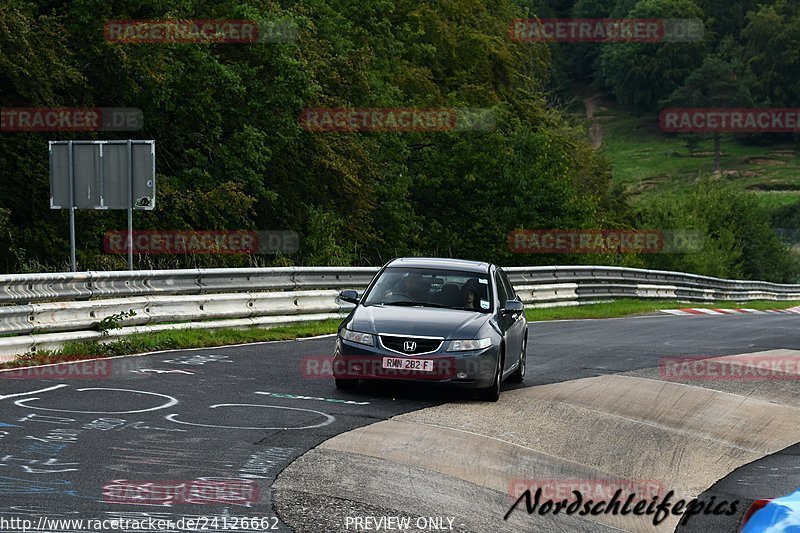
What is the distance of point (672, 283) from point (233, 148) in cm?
1521

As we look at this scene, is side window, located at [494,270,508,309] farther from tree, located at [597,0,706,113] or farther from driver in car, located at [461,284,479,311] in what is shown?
tree, located at [597,0,706,113]

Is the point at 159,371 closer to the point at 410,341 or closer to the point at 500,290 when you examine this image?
the point at 410,341

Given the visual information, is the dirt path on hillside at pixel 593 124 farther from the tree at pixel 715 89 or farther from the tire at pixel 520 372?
the tire at pixel 520 372

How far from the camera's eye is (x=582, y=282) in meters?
33.9

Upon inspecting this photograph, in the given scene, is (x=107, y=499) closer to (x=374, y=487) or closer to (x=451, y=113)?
(x=374, y=487)

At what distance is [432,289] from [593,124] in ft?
553

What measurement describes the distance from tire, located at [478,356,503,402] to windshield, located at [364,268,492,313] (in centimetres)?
94

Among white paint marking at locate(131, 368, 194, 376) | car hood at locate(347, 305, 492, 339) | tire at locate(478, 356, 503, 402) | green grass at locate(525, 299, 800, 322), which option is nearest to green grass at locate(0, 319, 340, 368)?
white paint marking at locate(131, 368, 194, 376)

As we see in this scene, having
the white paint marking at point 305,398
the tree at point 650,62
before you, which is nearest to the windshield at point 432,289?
the white paint marking at point 305,398

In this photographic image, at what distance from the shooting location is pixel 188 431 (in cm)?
1004

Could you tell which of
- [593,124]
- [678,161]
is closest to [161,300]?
[678,161]

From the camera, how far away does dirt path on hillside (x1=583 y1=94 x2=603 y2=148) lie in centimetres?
17038

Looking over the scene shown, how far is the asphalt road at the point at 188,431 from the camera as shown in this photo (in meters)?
7.40

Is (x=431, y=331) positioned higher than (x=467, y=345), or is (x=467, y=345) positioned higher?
(x=431, y=331)
